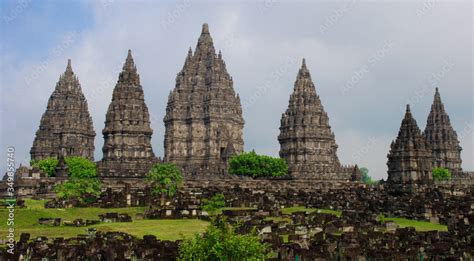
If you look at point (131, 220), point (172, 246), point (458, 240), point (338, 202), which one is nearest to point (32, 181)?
point (131, 220)

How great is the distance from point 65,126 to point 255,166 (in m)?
36.6

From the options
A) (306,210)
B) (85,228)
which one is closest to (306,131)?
(306,210)

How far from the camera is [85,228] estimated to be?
3456 centimetres

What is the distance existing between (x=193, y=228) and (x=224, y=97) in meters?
68.8

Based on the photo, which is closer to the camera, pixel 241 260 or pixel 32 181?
pixel 241 260

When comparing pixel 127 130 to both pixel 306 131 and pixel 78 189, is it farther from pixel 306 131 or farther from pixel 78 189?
pixel 306 131

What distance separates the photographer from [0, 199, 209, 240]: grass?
32234mm

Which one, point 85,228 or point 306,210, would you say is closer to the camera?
point 85,228

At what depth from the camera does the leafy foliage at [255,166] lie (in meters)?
84.4

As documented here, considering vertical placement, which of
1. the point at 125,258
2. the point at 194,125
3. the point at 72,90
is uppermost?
the point at 72,90

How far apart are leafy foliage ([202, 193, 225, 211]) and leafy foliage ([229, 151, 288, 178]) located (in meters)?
33.7

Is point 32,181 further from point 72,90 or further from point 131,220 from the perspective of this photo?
point 72,90

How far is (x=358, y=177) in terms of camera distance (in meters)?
92.6

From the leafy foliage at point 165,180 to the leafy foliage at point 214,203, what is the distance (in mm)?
5412
